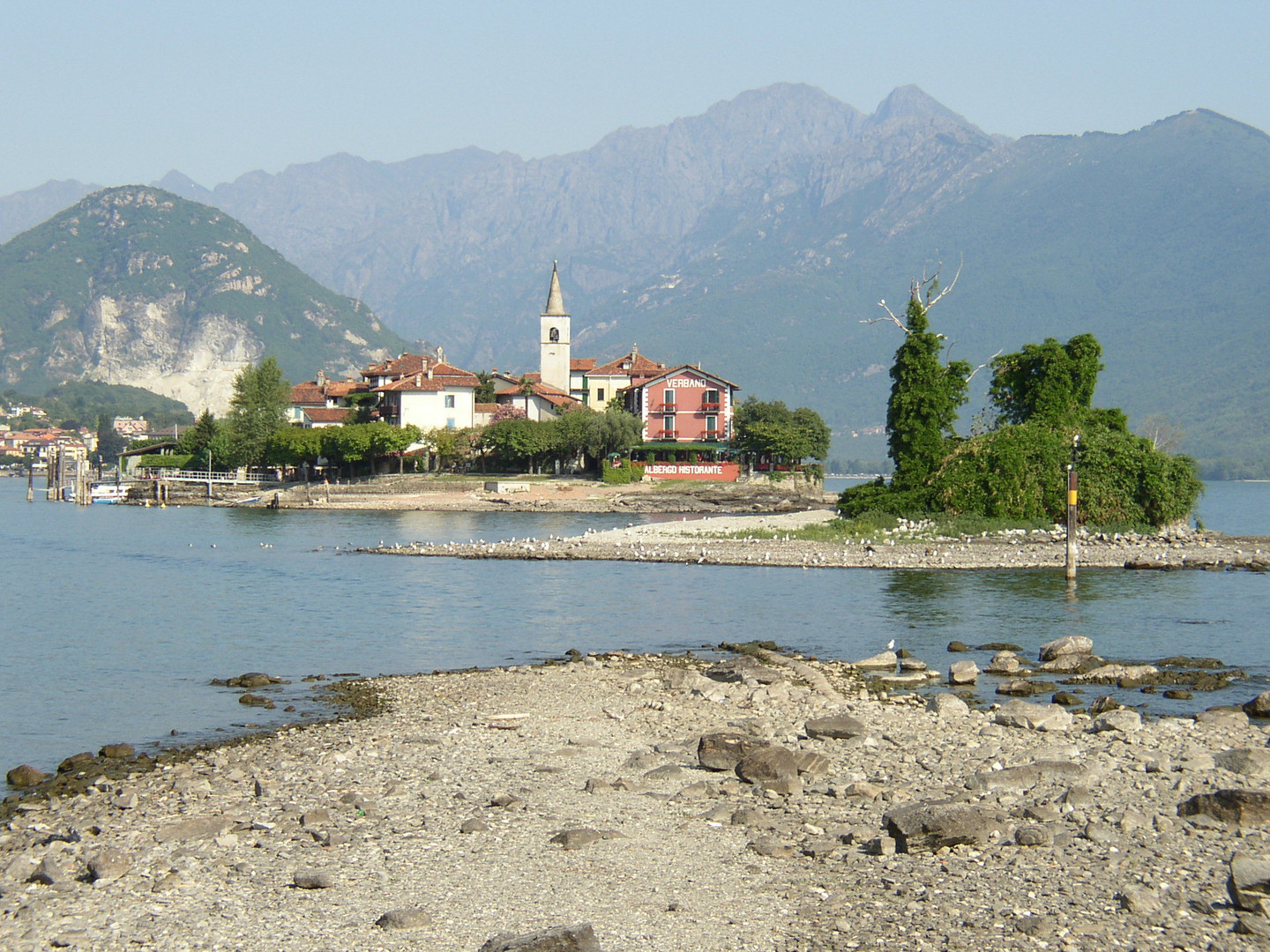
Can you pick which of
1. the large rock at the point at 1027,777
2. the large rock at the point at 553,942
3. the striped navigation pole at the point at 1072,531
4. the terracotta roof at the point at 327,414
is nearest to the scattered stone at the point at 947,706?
the large rock at the point at 1027,777

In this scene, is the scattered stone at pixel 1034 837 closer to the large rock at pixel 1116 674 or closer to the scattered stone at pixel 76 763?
the large rock at pixel 1116 674

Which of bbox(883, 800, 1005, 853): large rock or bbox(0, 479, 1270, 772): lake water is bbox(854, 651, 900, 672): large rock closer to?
bbox(0, 479, 1270, 772): lake water

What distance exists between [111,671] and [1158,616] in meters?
26.0

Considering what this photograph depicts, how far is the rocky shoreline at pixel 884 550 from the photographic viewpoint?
45562 millimetres

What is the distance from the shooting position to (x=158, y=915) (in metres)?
11.5

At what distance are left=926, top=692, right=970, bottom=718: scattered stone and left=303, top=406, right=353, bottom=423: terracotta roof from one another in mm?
100937

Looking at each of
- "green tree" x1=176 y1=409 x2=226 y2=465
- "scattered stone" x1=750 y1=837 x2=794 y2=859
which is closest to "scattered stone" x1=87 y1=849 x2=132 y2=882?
"scattered stone" x1=750 y1=837 x2=794 y2=859

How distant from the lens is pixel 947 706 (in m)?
19.8

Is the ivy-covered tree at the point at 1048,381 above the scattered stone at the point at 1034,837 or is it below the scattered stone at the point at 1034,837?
above

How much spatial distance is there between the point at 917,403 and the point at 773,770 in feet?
132

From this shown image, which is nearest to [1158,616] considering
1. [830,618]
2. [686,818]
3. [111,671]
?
[830,618]

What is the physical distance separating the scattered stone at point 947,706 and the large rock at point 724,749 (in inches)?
163

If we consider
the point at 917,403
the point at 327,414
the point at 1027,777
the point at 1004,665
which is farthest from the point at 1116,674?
the point at 327,414

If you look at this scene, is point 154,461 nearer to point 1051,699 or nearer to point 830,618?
point 830,618
